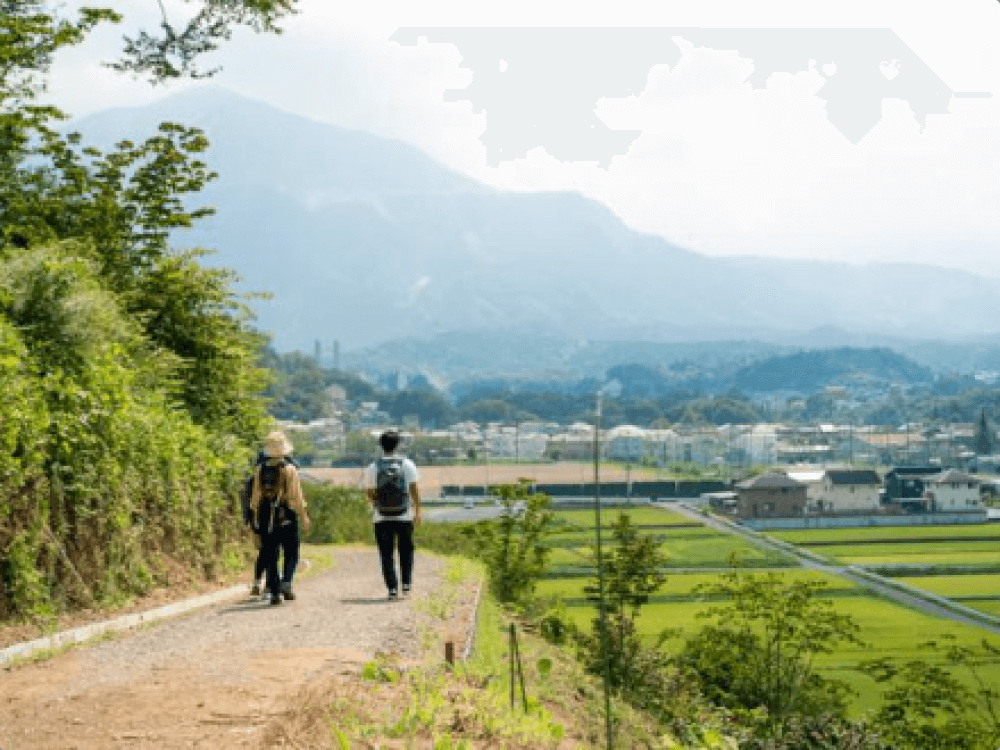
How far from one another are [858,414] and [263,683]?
59.4 m

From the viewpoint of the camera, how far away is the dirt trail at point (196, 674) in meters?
4.66

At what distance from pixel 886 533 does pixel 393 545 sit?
142 ft

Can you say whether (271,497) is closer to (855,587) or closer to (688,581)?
(688,581)

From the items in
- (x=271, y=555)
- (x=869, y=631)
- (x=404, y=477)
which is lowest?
(x=869, y=631)

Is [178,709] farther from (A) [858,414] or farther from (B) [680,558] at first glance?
(A) [858,414]

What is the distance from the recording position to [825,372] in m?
81.9

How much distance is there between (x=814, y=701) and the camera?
79.1 ft

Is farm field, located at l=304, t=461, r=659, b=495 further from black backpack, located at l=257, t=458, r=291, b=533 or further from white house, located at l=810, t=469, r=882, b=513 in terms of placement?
white house, located at l=810, t=469, r=882, b=513

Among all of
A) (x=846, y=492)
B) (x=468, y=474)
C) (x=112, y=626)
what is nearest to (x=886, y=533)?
(x=846, y=492)

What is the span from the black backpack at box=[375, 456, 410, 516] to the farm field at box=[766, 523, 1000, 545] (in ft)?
126

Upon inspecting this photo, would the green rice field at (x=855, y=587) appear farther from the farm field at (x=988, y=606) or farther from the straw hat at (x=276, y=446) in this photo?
the straw hat at (x=276, y=446)

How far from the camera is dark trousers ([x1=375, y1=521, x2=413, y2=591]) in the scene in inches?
334

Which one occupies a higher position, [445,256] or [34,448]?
[445,256]

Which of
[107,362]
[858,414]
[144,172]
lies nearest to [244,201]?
[144,172]
